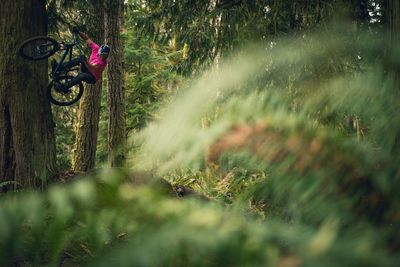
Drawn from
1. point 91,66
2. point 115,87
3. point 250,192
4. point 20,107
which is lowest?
point 115,87

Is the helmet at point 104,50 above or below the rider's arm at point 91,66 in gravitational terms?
above

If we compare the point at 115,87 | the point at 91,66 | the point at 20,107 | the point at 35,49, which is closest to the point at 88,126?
the point at 115,87

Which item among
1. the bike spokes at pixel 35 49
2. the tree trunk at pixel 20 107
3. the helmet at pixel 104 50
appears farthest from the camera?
the helmet at pixel 104 50

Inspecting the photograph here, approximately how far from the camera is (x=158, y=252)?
3.21 ft

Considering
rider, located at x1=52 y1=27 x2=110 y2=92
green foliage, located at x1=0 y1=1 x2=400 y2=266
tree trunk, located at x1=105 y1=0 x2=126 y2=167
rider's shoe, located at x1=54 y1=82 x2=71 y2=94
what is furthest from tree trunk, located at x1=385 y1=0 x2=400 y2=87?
tree trunk, located at x1=105 y1=0 x2=126 y2=167

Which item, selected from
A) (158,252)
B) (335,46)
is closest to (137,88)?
(335,46)

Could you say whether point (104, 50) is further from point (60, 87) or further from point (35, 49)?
point (35, 49)

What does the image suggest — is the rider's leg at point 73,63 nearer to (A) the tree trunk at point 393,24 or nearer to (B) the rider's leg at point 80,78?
(B) the rider's leg at point 80,78

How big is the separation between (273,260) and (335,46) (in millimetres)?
1289

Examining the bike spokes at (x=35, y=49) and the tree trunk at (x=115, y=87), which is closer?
the bike spokes at (x=35, y=49)

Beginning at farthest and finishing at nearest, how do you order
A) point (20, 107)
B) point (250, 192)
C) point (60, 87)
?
point (60, 87)
point (20, 107)
point (250, 192)

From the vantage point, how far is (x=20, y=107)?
613 cm

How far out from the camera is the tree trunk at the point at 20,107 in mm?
6094

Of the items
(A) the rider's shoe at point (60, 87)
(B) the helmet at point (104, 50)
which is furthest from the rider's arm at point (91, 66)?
(A) the rider's shoe at point (60, 87)
